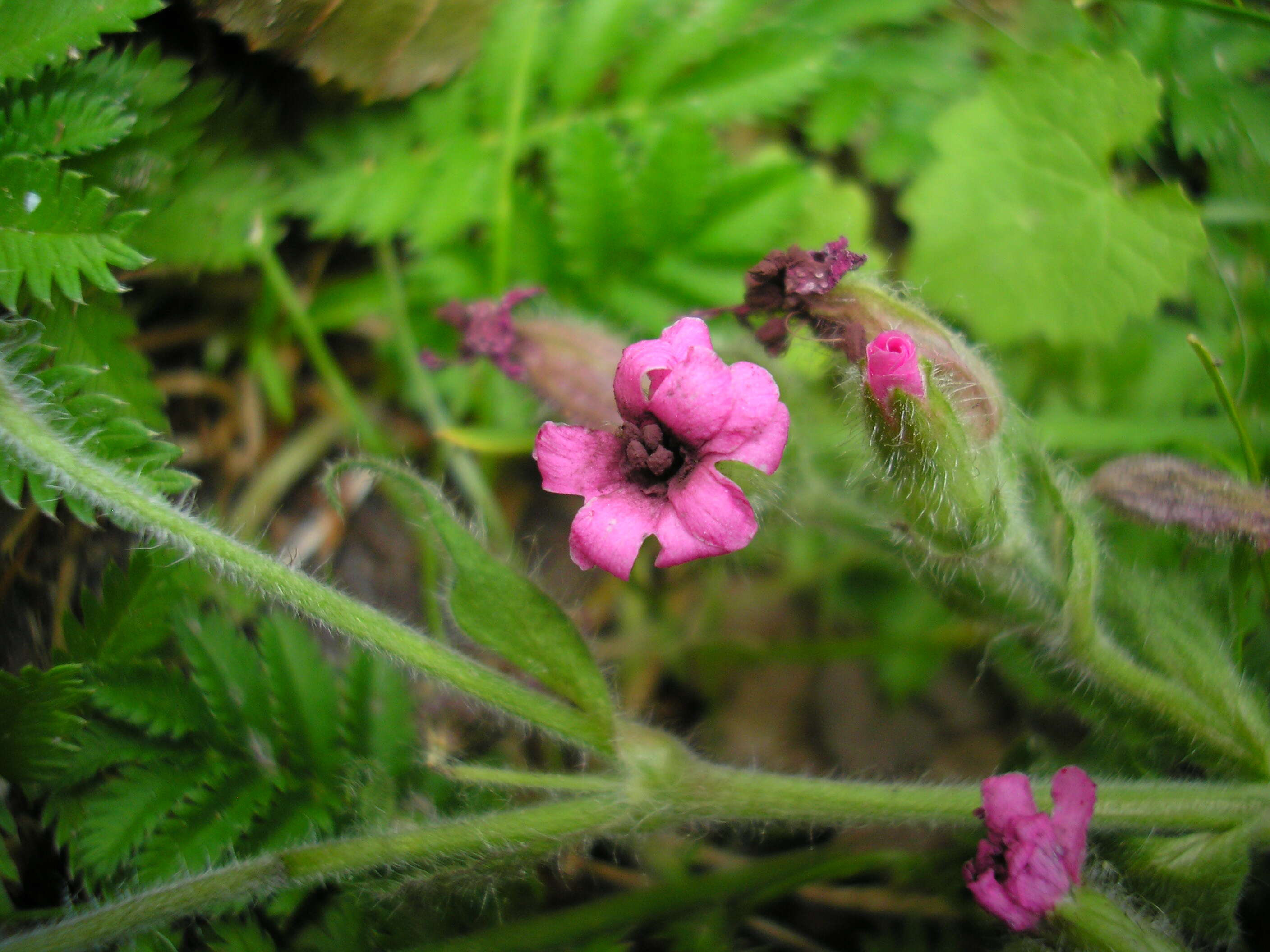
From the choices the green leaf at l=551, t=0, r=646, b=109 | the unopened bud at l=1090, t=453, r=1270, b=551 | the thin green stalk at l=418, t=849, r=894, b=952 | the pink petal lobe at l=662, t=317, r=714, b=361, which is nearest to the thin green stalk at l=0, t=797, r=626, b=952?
the thin green stalk at l=418, t=849, r=894, b=952

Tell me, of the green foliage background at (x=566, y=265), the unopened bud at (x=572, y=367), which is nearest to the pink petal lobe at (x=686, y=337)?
the green foliage background at (x=566, y=265)

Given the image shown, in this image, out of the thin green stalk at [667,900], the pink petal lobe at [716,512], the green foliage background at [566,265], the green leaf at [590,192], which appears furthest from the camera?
the green leaf at [590,192]

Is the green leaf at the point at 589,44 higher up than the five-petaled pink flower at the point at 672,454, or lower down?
higher up

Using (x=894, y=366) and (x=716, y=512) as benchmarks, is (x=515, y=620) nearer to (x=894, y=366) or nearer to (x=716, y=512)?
(x=716, y=512)

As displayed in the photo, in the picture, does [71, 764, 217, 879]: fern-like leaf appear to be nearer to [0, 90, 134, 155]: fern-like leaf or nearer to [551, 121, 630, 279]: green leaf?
[0, 90, 134, 155]: fern-like leaf

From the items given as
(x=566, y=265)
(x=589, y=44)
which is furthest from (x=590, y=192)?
(x=589, y=44)

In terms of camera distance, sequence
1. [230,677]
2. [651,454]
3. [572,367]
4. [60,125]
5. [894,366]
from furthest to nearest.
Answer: [572,367], [230,677], [60,125], [651,454], [894,366]

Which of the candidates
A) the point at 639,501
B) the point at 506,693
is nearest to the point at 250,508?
the point at 506,693

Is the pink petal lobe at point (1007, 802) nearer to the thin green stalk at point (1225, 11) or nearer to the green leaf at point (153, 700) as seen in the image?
the green leaf at point (153, 700)
